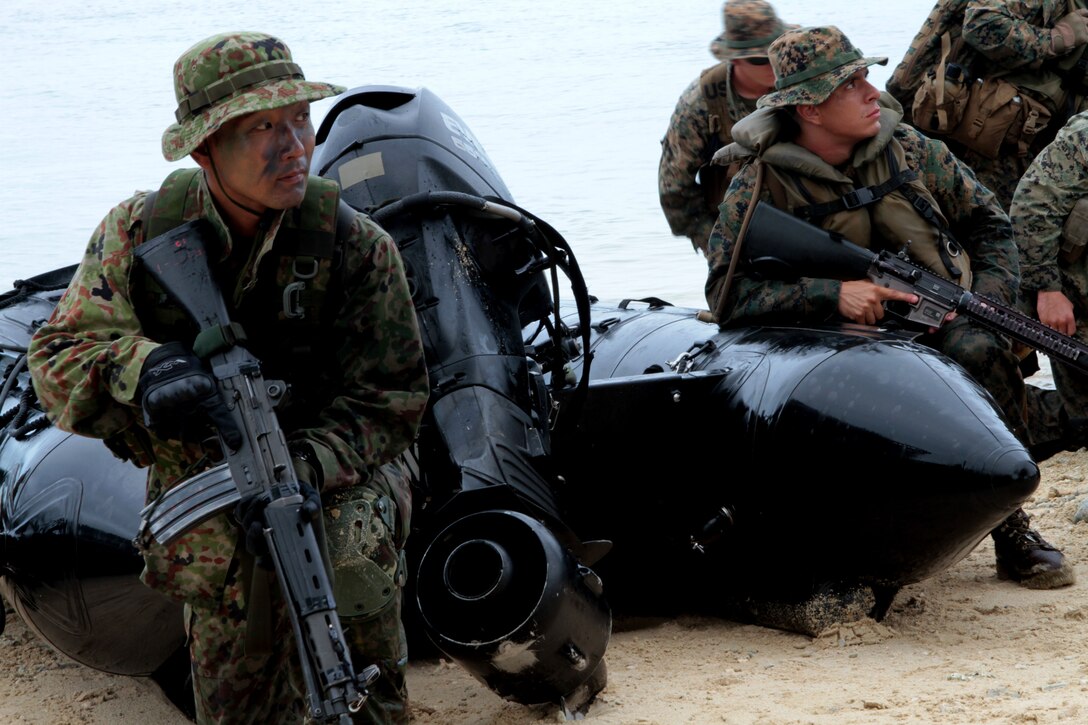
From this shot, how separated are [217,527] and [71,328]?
53 cm

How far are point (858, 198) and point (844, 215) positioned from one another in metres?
0.07

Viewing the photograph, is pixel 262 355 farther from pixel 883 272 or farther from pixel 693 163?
pixel 693 163

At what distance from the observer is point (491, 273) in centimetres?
508

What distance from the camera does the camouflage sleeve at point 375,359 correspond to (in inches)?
137

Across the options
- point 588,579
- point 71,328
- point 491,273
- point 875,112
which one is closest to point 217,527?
point 71,328

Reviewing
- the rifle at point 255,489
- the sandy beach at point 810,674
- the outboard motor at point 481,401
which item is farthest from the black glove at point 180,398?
the sandy beach at point 810,674

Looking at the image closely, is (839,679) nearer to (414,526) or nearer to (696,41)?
(414,526)

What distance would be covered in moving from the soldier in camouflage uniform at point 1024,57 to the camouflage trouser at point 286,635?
4954mm

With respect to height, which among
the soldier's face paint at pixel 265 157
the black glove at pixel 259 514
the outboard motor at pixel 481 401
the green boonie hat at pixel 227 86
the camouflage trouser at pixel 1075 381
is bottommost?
the camouflage trouser at pixel 1075 381

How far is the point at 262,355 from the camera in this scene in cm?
353

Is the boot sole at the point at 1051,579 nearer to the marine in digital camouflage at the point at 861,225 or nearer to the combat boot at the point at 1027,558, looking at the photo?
the combat boot at the point at 1027,558

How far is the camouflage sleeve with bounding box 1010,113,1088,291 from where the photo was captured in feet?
21.5

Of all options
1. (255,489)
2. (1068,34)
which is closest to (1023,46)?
(1068,34)

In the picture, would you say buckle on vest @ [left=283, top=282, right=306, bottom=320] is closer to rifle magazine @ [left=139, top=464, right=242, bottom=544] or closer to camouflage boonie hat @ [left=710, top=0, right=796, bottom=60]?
rifle magazine @ [left=139, top=464, right=242, bottom=544]
